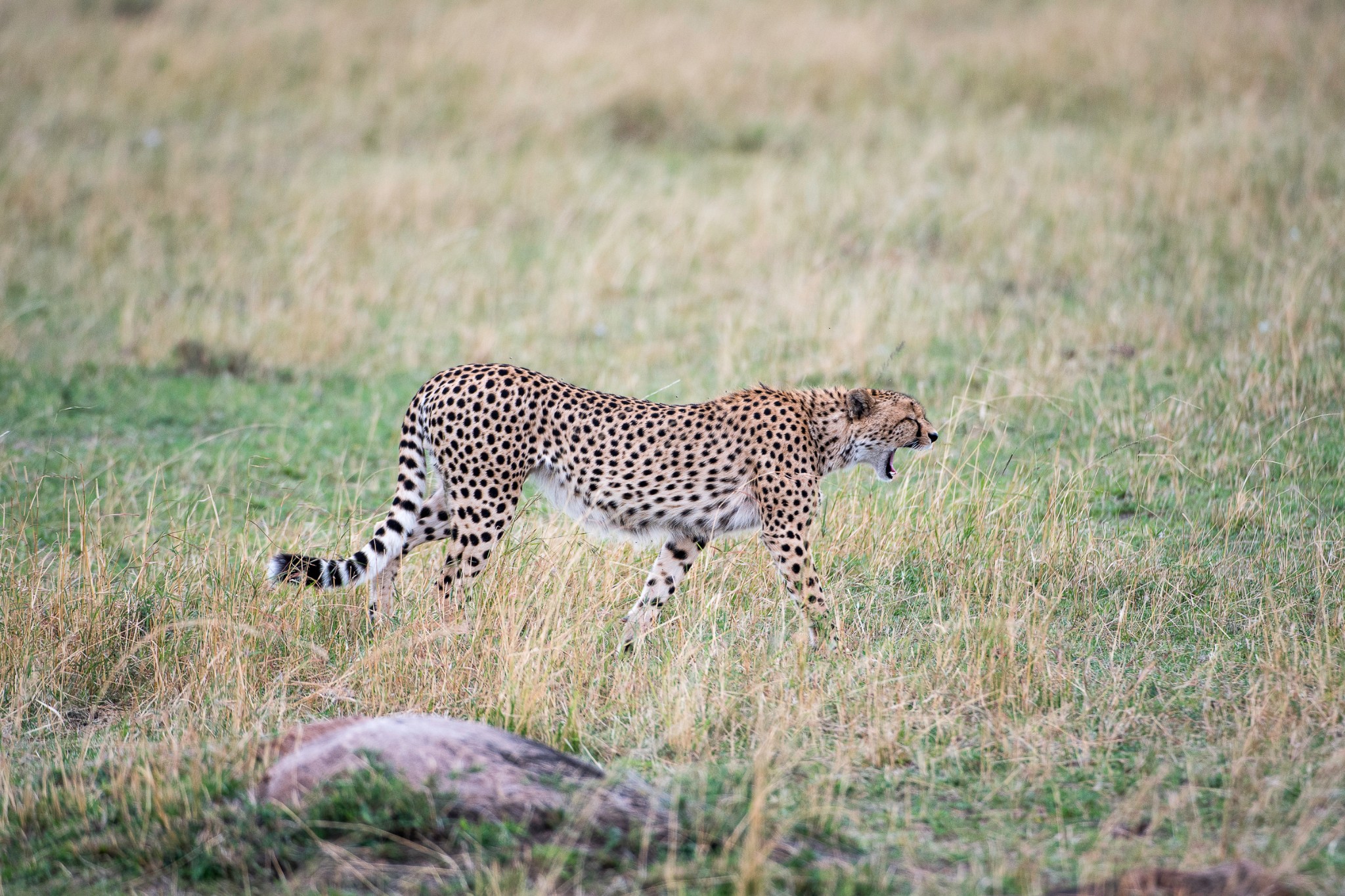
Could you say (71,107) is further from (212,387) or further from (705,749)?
(705,749)

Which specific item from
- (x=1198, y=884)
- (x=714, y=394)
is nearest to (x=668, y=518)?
(x=1198, y=884)

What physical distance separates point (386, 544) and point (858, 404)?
1.75 meters

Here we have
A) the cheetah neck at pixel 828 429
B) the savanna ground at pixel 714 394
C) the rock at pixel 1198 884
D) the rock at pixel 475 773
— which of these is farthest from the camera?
the cheetah neck at pixel 828 429

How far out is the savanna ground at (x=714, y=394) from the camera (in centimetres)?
382

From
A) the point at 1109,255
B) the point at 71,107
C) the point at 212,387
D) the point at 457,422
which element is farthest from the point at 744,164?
the point at 457,422

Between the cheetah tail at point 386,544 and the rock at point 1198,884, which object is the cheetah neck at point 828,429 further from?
the rock at point 1198,884

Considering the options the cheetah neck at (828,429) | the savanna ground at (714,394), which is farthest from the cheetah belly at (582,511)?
the cheetah neck at (828,429)

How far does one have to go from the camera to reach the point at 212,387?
8.43m

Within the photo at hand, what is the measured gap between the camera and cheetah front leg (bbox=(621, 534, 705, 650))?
508 cm

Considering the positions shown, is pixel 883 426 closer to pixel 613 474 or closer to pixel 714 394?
pixel 613 474

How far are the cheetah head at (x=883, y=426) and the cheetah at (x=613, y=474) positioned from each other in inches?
7.4

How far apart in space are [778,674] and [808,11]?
1209cm

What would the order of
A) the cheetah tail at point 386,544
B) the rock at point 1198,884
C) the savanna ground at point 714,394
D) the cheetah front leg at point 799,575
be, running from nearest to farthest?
the rock at point 1198,884, the savanna ground at point 714,394, the cheetah tail at point 386,544, the cheetah front leg at point 799,575

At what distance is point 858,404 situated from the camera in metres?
5.35
